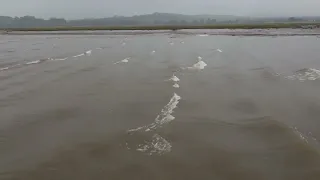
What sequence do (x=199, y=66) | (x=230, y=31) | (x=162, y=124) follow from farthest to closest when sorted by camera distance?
(x=230, y=31) → (x=199, y=66) → (x=162, y=124)

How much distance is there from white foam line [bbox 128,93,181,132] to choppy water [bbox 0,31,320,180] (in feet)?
0.23

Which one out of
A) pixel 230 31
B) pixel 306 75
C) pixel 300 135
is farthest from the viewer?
pixel 230 31

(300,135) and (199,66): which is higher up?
(199,66)

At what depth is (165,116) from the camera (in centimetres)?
1236

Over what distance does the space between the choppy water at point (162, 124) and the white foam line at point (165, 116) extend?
72mm

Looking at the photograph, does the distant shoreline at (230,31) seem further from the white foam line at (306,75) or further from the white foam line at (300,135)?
the white foam line at (300,135)

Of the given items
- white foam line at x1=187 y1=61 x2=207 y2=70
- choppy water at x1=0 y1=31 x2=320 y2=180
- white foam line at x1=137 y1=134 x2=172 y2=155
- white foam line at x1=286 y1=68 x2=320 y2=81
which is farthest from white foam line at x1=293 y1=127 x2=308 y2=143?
white foam line at x1=187 y1=61 x2=207 y2=70

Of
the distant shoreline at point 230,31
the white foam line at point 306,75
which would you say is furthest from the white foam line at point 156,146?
the distant shoreline at point 230,31

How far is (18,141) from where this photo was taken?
10203mm

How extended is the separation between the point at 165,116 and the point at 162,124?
0.91 m

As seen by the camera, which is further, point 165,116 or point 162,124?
point 165,116

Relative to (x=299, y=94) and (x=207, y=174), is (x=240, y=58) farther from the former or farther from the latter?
(x=207, y=174)

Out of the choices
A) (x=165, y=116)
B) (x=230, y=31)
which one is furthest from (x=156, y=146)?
(x=230, y=31)

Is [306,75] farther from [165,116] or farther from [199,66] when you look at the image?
[165,116]
